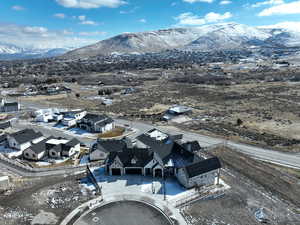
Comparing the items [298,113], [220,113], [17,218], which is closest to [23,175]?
[17,218]

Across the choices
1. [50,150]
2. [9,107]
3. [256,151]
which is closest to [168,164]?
[256,151]

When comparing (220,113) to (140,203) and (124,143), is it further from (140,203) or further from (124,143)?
(140,203)

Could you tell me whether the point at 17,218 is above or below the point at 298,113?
below

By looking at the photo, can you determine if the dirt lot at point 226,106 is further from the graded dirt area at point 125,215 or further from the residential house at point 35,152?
the graded dirt area at point 125,215

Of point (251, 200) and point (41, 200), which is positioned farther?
point (41, 200)

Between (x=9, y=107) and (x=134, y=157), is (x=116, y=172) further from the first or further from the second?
(x=9, y=107)

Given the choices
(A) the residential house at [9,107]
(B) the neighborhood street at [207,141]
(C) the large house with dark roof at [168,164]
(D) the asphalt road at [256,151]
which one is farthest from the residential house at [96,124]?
(A) the residential house at [9,107]
